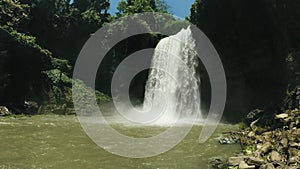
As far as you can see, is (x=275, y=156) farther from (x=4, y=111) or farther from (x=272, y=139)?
(x=4, y=111)

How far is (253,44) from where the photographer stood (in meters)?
17.1

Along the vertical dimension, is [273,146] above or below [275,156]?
above

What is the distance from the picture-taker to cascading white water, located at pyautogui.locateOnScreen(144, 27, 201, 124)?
20214 millimetres

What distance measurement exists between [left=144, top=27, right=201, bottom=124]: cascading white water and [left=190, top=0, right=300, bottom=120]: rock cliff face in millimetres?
1114

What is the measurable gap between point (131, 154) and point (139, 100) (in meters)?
17.1

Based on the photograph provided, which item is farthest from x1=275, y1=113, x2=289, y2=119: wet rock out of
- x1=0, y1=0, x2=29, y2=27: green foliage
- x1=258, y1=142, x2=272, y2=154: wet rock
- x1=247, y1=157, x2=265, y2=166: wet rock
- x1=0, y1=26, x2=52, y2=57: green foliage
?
x1=0, y1=0, x2=29, y2=27: green foliage

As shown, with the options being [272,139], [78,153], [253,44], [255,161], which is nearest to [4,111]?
[78,153]

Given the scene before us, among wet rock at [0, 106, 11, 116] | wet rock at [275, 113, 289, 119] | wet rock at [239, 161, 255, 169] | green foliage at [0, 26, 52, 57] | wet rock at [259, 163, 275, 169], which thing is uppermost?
green foliage at [0, 26, 52, 57]

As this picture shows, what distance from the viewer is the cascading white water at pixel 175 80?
2021 cm

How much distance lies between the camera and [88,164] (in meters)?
8.16

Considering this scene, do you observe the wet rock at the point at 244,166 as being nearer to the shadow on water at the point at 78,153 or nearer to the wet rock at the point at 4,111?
the shadow on water at the point at 78,153

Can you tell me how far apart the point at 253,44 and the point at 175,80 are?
636 centimetres

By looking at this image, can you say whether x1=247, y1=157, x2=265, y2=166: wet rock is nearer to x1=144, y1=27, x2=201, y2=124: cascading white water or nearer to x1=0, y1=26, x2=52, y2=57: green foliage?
x1=144, y1=27, x2=201, y2=124: cascading white water

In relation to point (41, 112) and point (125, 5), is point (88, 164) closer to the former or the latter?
point (41, 112)
